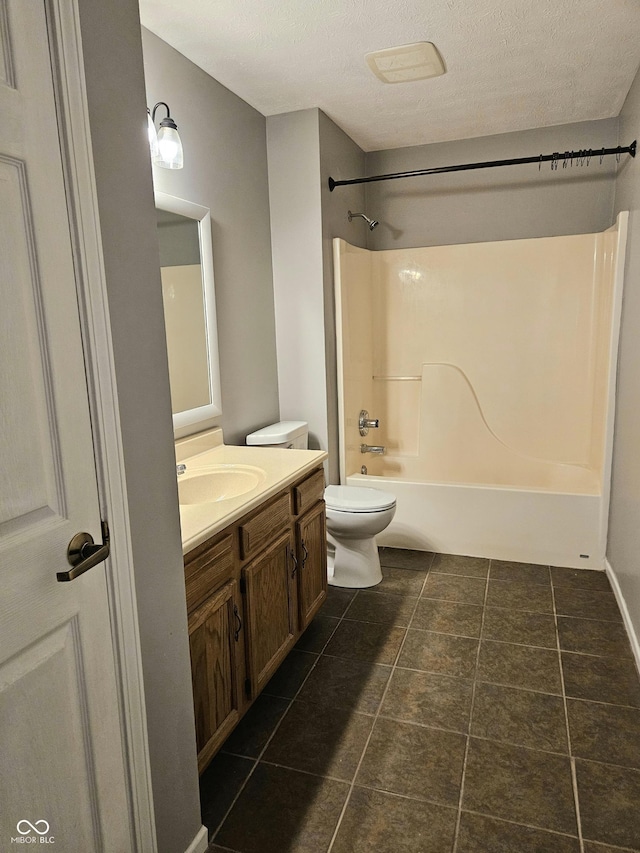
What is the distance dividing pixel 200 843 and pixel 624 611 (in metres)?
2.02

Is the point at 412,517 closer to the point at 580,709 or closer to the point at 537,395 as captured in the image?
the point at 537,395

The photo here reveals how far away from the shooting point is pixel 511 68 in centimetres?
265

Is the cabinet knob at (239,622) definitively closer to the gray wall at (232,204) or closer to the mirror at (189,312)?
the mirror at (189,312)

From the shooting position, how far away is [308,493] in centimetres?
238

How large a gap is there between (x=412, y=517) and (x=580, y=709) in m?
1.52

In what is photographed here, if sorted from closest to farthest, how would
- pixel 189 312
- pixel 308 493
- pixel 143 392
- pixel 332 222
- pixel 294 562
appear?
pixel 143 392 → pixel 294 562 → pixel 308 493 → pixel 189 312 → pixel 332 222

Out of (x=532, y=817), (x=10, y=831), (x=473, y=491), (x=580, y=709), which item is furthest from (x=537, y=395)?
(x=10, y=831)

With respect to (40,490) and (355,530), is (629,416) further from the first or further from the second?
(40,490)

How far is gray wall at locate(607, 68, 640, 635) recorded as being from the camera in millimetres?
2494

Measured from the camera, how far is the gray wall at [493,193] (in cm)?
353

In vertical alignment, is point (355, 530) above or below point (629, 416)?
below

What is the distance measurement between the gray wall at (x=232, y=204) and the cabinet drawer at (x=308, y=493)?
0.58m

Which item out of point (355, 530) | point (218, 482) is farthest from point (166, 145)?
point (355, 530)

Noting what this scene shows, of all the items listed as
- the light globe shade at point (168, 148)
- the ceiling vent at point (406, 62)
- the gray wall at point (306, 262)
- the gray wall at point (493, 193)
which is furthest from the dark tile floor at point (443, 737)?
the ceiling vent at point (406, 62)
